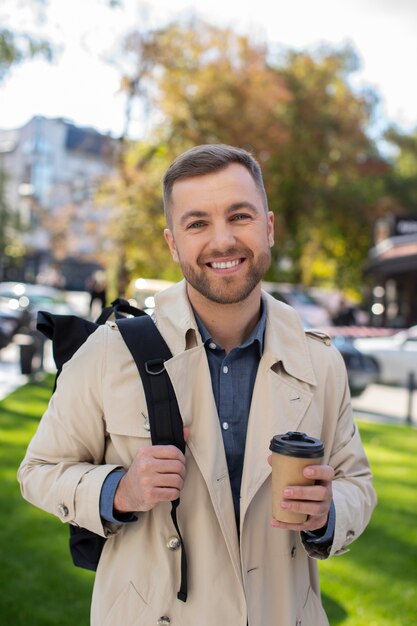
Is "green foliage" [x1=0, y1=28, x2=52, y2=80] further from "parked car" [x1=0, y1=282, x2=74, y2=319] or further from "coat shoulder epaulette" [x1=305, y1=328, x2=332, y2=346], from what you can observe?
"parked car" [x1=0, y1=282, x2=74, y2=319]

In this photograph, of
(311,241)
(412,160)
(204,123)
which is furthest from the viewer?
(412,160)

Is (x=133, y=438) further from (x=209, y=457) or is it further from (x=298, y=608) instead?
(x=298, y=608)

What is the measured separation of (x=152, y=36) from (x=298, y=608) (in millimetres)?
25891

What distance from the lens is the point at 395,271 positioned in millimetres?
29891

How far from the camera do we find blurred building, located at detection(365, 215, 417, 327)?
92.1 feet

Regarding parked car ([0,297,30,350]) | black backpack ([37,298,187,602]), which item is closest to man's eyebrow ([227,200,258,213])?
black backpack ([37,298,187,602])

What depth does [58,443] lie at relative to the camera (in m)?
2.10

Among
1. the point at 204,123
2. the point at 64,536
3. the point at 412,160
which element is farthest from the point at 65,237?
the point at 64,536

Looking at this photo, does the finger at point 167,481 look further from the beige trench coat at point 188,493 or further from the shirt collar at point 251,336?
the shirt collar at point 251,336

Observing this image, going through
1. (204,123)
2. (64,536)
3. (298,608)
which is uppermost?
(204,123)

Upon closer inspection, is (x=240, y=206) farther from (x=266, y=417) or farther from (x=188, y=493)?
(x=188, y=493)

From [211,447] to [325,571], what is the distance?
372 cm

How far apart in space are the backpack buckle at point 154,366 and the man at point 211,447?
0.07 ft

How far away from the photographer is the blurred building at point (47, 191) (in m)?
35.8
